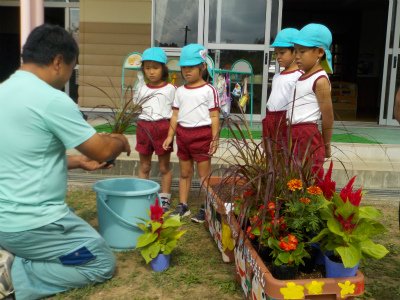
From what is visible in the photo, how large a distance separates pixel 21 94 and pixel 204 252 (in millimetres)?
1510

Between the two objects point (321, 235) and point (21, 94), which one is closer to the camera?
point (321, 235)

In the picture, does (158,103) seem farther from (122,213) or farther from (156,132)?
(122,213)

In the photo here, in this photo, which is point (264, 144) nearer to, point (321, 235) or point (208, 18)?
point (321, 235)

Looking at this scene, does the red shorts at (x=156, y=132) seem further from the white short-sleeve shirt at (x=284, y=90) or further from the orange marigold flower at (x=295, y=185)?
the orange marigold flower at (x=295, y=185)

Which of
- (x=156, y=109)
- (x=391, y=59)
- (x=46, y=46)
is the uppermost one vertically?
(x=391, y=59)

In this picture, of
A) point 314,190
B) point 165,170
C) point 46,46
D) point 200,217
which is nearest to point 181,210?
point 200,217

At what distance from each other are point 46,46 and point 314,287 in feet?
5.51

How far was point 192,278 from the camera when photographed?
2549mm

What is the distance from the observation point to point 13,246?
2.27 m

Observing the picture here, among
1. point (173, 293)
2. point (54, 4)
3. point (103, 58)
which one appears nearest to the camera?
point (173, 293)

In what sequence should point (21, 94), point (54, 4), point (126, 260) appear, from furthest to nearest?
point (54, 4), point (126, 260), point (21, 94)

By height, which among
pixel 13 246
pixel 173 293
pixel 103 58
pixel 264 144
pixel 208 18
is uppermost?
pixel 208 18

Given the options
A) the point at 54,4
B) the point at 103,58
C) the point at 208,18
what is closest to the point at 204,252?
the point at 208,18

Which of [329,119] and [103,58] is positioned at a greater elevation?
[103,58]
